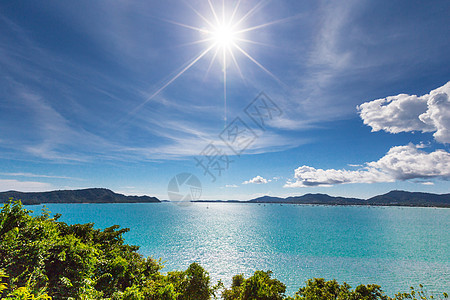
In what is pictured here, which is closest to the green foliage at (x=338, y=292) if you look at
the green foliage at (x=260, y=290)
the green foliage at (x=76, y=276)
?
the green foliage at (x=76, y=276)

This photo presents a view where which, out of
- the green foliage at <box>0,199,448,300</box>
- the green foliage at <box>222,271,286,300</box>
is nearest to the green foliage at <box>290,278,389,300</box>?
the green foliage at <box>0,199,448,300</box>

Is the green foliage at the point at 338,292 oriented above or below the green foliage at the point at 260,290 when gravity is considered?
below

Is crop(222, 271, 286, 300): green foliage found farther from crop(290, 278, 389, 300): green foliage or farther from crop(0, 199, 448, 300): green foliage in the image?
crop(290, 278, 389, 300): green foliage

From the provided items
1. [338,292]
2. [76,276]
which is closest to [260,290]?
[338,292]

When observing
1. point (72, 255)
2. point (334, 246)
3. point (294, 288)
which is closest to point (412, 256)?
point (334, 246)

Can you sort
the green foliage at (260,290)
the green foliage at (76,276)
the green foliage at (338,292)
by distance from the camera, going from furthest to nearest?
the green foliage at (338,292) → the green foliage at (260,290) → the green foliage at (76,276)

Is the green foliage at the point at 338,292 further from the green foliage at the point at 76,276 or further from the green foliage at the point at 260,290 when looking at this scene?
the green foliage at the point at 260,290

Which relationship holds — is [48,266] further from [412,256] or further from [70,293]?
[412,256]

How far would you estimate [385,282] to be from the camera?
1294 inches

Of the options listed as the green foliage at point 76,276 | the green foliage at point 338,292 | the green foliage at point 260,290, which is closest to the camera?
the green foliage at point 76,276

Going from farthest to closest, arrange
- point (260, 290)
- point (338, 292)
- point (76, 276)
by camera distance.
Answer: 1. point (338, 292)
2. point (260, 290)
3. point (76, 276)

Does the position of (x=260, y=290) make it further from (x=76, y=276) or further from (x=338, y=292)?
(x=76, y=276)

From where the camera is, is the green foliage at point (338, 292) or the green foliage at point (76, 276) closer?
the green foliage at point (76, 276)

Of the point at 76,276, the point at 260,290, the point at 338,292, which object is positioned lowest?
the point at 338,292
